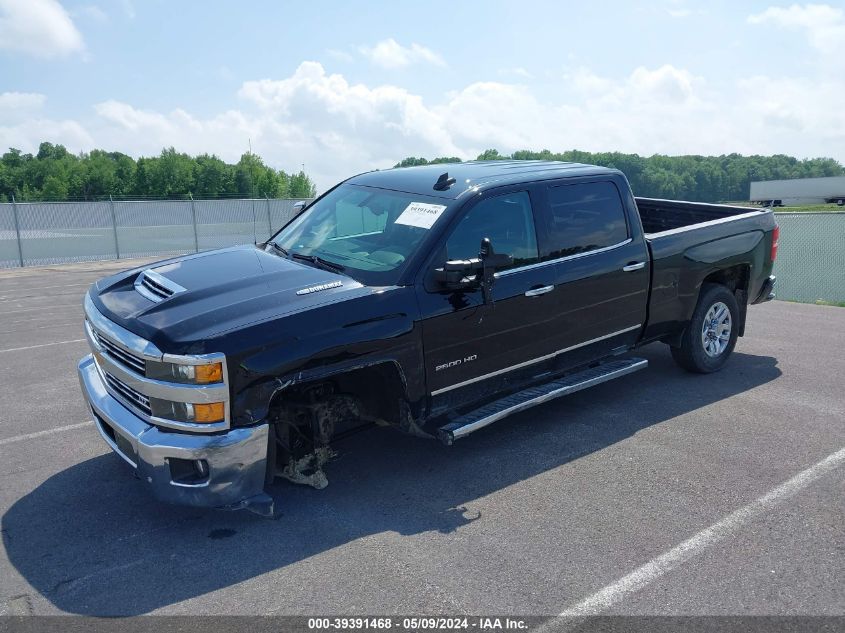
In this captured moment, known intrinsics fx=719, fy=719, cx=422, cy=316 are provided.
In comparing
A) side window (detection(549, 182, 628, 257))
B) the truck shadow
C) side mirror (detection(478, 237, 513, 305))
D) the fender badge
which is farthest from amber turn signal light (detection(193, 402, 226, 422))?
side window (detection(549, 182, 628, 257))

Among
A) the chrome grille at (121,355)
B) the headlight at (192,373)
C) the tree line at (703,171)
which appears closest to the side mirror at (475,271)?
the headlight at (192,373)

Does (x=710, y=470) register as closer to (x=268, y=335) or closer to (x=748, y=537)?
(x=748, y=537)

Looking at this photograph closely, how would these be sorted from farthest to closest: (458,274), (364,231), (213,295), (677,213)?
1. (677,213)
2. (364,231)
3. (458,274)
4. (213,295)

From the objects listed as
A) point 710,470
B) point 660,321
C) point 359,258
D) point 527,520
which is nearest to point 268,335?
point 359,258

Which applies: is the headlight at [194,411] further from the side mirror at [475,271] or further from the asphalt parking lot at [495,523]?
the side mirror at [475,271]

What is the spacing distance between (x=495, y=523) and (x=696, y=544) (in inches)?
42.2

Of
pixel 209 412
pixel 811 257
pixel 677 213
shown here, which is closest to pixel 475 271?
pixel 209 412

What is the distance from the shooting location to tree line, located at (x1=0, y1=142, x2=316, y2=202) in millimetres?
89188

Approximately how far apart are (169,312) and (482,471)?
7.29 ft

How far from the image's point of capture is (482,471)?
4758 mm

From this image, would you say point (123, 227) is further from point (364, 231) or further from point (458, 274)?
point (458, 274)

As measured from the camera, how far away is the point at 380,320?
4.22 metres

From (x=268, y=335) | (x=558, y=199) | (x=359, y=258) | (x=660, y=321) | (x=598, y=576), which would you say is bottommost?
(x=598, y=576)

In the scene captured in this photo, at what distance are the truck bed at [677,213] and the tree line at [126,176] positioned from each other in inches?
3121
